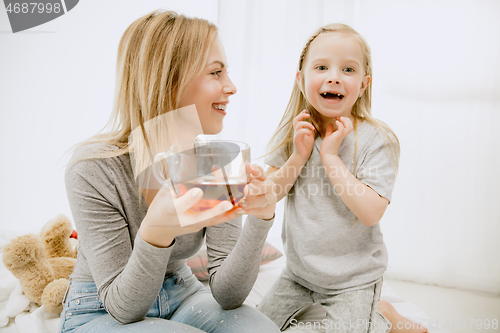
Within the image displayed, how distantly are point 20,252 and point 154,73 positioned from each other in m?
0.79

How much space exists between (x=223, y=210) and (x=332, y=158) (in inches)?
24.0

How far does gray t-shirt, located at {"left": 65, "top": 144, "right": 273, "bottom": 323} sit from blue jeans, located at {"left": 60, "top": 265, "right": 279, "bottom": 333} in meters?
0.02

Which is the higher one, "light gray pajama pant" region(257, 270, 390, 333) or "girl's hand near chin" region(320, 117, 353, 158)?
"girl's hand near chin" region(320, 117, 353, 158)

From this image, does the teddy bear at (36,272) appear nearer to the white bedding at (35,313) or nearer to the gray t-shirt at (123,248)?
the white bedding at (35,313)

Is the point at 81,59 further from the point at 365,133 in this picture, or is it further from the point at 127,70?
the point at 365,133

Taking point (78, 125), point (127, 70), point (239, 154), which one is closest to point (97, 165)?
point (127, 70)

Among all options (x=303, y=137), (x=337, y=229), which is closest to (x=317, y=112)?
(x=303, y=137)

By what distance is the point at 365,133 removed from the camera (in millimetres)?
1194

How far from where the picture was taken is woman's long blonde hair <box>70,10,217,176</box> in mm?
855

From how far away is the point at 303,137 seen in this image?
3.74 feet

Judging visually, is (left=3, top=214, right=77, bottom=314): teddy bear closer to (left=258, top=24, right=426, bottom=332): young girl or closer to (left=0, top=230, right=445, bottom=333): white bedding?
(left=0, top=230, right=445, bottom=333): white bedding

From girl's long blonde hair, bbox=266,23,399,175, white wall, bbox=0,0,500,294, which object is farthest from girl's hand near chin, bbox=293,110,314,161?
white wall, bbox=0,0,500,294
